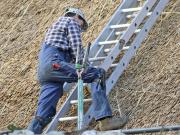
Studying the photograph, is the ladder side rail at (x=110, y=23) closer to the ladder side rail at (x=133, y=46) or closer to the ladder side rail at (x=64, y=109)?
the ladder side rail at (x=133, y=46)

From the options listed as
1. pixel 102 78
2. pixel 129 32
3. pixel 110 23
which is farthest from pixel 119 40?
pixel 102 78

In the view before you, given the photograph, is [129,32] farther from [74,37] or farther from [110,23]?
[74,37]

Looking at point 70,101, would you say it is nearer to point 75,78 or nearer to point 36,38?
point 75,78

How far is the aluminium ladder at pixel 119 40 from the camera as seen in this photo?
10.3 meters

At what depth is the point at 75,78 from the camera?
387 inches

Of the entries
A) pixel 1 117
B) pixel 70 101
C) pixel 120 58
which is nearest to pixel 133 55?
pixel 120 58

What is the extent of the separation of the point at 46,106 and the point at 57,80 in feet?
0.99

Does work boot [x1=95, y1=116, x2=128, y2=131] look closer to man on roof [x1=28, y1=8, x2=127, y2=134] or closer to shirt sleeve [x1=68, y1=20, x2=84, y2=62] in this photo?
man on roof [x1=28, y1=8, x2=127, y2=134]

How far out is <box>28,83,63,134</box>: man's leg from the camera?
9875 millimetres

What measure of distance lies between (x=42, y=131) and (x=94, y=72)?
2.92ft

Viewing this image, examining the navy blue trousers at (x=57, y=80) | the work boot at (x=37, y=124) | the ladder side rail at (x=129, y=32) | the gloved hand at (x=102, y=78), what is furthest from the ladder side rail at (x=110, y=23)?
the work boot at (x=37, y=124)

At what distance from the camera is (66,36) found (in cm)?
1002

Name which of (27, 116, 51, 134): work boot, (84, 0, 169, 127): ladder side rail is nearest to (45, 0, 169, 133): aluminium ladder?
(84, 0, 169, 127): ladder side rail

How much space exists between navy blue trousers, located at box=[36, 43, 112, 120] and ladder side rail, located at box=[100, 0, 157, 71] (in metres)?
0.51
